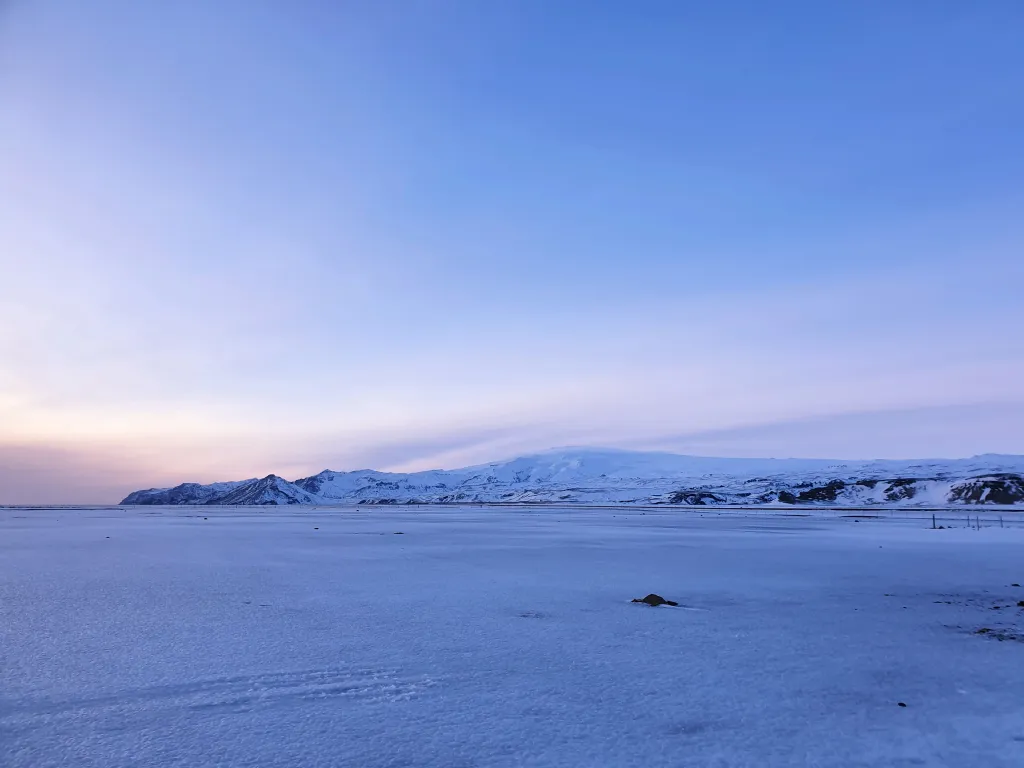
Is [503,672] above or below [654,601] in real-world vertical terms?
above

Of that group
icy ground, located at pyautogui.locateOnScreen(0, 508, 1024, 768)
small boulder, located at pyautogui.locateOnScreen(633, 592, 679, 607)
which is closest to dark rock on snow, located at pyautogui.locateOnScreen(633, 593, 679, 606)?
small boulder, located at pyautogui.locateOnScreen(633, 592, 679, 607)

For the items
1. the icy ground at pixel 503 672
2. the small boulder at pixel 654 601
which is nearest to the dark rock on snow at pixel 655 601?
the small boulder at pixel 654 601

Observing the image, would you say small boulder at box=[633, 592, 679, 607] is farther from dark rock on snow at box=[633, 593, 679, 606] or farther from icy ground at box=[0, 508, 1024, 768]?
icy ground at box=[0, 508, 1024, 768]

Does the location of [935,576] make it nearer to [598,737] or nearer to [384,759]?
[598,737]

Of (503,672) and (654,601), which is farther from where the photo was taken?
(654,601)

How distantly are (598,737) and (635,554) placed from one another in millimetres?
14907

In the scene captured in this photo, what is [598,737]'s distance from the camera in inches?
172

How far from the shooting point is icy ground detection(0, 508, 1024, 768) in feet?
13.7

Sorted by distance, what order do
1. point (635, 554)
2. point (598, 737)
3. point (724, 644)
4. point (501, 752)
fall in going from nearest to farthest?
1. point (501, 752)
2. point (598, 737)
3. point (724, 644)
4. point (635, 554)

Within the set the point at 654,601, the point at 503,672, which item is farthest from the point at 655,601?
the point at 503,672

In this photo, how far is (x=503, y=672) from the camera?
5906 millimetres

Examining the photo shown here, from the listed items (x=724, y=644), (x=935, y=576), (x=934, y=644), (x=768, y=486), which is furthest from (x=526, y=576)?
(x=768, y=486)

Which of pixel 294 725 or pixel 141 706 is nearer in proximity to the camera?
pixel 294 725

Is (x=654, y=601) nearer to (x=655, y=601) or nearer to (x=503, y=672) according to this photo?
(x=655, y=601)
